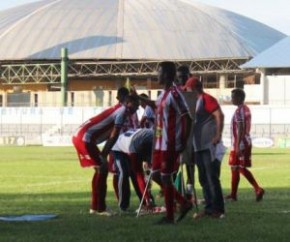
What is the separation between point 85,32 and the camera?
10925 centimetres

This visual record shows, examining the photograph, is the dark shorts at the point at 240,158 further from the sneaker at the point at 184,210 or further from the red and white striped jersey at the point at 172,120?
the red and white striped jersey at the point at 172,120

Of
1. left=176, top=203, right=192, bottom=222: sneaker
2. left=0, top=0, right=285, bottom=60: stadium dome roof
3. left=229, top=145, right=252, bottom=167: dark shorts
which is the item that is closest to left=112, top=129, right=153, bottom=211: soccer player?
left=176, top=203, right=192, bottom=222: sneaker

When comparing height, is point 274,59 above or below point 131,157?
above

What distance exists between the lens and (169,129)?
1138cm

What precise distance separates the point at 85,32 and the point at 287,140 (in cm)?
5419

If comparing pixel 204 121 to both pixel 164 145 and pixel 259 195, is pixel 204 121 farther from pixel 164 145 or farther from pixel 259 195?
pixel 259 195

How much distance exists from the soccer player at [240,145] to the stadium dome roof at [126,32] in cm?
8685

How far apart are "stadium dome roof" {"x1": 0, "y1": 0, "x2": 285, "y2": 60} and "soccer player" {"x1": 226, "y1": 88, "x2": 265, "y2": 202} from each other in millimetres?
86847

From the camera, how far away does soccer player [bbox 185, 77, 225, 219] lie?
12599mm

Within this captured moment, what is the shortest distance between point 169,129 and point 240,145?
4.62m

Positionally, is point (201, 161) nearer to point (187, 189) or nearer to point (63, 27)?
point (187, 189)

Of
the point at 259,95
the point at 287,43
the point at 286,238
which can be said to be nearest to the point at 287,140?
the point at 259,95

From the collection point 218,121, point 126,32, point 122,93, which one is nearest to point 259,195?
point 218,121

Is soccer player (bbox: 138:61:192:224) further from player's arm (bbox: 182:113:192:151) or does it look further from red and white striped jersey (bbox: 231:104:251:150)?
red and white striped jersey (bbox: 231:104:251:150)
